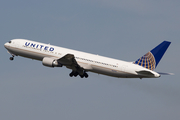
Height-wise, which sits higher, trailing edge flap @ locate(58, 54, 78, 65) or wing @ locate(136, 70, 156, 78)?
trailing edge flap @ locate(58, 54, 78, 65)

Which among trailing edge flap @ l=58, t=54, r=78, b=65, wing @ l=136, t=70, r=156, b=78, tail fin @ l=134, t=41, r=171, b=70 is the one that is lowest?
wing @ l=136, t=70, r=156, b=78

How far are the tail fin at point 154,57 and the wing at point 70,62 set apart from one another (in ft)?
33.6

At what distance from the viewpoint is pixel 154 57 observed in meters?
52.8

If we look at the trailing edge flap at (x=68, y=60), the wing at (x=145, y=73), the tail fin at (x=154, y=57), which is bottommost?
the wing at (x=145, y=73)

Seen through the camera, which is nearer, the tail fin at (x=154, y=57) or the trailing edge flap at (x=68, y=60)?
the tail fin at (x=154, y=57)

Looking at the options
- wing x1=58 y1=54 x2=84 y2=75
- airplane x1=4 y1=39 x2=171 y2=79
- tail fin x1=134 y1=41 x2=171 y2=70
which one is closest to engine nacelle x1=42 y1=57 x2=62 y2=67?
airplane x1=4 y1=39 x2=171 y2=79

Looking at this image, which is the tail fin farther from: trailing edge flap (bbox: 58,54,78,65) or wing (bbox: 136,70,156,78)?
trailing edge flap (bbox: 58,54,78,65)

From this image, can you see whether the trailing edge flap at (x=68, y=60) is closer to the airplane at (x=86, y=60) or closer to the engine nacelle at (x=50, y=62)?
the airplane at (x=86, y=60)

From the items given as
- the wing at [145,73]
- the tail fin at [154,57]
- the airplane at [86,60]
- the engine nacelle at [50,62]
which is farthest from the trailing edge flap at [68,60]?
the wing at [145,73]

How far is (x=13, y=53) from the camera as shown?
61.7 meters

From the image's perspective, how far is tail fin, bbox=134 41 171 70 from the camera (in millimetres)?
52531

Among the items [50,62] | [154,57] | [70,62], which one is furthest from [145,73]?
[50,62]

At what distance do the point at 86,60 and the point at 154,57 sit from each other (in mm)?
10987

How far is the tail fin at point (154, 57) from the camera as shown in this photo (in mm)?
52531
